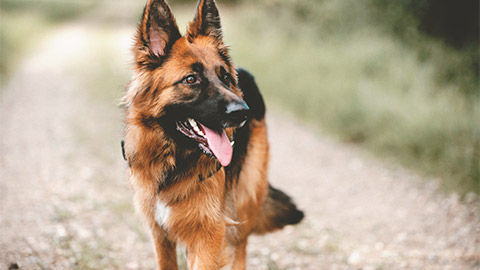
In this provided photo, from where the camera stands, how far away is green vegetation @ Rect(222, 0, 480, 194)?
19.2 ft

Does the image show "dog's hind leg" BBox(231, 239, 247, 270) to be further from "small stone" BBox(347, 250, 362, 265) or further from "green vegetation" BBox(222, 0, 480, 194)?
"green vegetation" BBox(222, 0, 480, 194)

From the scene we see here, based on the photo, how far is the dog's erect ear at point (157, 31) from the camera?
2525 mm

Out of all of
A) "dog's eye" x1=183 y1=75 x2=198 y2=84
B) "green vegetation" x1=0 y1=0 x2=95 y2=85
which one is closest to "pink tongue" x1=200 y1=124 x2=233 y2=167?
"dog's eye" x1=183 y1=75 x2=198 y2=84

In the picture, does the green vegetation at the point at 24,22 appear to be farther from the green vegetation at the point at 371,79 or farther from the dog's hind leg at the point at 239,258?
the dog's hind leg at the point at 239,258

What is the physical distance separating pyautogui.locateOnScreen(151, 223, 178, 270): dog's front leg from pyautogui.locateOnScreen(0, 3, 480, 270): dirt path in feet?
2.15

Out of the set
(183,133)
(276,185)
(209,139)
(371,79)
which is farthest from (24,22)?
(209,139)

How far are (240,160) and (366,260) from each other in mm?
1764

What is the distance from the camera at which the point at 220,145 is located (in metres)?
2.51

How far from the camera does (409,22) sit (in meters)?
10.1

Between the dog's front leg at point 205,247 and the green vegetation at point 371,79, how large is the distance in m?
3.72

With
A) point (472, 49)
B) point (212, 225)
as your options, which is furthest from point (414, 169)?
point (472, 49)

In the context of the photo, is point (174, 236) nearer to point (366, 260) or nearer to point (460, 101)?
point (366, 260)

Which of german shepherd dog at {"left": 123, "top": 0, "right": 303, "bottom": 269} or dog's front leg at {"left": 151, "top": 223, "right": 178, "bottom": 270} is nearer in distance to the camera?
german shepherd dog at {"left": 123, "top": 0, "right": 303, "bottom": 269}

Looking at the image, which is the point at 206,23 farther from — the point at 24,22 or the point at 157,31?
the point at 24,22
